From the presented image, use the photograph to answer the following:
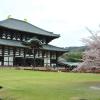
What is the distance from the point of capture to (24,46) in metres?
63.0

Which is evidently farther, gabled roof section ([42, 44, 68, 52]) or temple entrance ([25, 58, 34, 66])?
gabled roof section ([42, 44, 68, 52])

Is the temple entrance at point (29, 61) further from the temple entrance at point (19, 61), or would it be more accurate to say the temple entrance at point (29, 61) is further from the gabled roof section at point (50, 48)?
the gabled roof section at point (50, 48)

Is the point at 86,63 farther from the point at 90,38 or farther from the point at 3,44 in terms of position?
the point at 3,44

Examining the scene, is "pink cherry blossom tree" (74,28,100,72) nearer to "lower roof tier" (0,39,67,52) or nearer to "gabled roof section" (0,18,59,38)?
"lower roof tier" (0,39,67,52)

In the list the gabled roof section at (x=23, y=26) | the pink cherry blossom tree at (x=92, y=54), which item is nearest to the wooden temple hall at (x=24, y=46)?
the gabled roof section at (x=23, y=26)

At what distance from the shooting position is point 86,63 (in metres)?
25.6

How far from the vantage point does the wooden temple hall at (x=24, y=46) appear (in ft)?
202

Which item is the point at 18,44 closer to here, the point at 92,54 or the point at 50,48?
the point at 50,48

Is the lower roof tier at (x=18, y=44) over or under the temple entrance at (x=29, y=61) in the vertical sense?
over

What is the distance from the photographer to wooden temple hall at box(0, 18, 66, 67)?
202 feet

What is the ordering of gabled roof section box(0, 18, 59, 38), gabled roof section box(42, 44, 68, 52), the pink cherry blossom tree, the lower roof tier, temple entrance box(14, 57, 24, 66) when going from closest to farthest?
the pink cherry blossom tree
the lower roof tier
temple entrance box(14, 57, 24, 66)
gabled roof section box(0, 18, 59, 38)
gabled roof section box(42, 44, 68, 52)

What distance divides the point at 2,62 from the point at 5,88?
3819 cm

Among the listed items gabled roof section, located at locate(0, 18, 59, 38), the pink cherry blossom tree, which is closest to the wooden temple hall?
gabled roof section, located at locate(0, 18, 59, 38)

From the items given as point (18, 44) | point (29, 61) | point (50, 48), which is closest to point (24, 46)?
point (18, 44)
